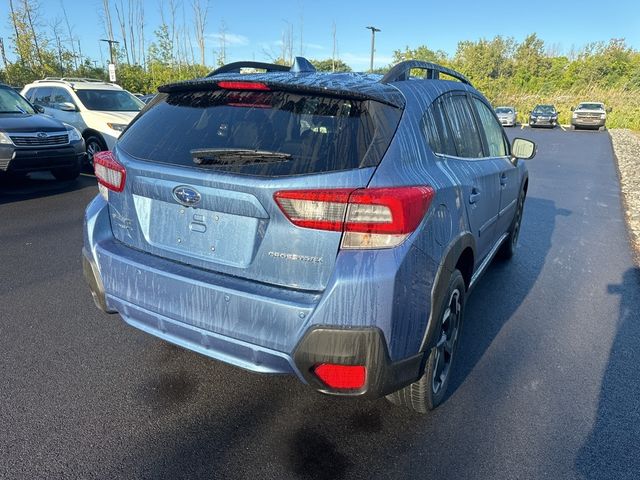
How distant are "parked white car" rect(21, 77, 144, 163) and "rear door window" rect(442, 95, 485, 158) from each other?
24.8 ft

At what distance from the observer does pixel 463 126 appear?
3.14 m

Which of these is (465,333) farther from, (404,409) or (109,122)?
(109,122)

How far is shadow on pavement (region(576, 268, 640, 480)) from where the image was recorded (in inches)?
87.9

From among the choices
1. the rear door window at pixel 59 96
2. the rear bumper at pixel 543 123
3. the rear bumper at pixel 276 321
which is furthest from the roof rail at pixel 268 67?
the rear bumper at pixel 543 123

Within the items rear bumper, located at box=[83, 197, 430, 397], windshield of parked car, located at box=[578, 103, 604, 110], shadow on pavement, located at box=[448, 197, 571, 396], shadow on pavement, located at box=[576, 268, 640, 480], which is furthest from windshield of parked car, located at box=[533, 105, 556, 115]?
rear bumper, located at box=[83, 197, 430, 397]

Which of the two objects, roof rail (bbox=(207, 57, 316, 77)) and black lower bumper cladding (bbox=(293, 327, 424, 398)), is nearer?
black lower bumper cladding (bbox=(293, 327, 424, 398))

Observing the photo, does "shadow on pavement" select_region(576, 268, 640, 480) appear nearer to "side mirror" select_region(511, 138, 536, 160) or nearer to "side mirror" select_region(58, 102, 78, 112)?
"side mirror" select_region(511, 138, 536, 160)

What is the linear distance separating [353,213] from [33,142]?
Answer: 278 inches

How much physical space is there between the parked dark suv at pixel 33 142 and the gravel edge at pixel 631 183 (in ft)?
26.7

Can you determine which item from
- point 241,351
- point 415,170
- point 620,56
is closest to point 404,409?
point 241,351

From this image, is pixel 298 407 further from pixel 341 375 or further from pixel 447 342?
pixel 447 342

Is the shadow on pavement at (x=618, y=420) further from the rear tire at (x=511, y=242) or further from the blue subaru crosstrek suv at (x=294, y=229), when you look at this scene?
the rear tire at (x=511, y=242)

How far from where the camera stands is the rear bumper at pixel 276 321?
188cm

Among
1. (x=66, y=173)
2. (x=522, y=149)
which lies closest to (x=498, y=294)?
(x=522, y=149)
